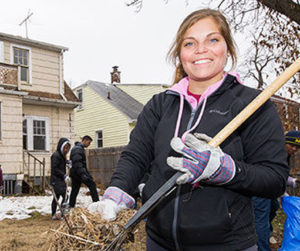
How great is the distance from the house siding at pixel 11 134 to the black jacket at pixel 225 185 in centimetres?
1333

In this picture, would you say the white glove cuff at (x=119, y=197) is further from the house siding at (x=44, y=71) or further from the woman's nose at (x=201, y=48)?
the house siding at (x=44, y=71)

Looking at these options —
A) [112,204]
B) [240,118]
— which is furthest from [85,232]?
[240,118]

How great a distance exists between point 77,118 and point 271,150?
2443 centimetres

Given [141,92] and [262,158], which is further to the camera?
[141,92]

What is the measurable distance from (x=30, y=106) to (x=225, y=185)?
49.7 feet

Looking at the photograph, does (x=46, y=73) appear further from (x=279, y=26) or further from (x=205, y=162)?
(x=205, y=162)

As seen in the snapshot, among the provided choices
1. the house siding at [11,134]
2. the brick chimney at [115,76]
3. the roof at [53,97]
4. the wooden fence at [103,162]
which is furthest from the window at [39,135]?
the brick chimney at [115,76]

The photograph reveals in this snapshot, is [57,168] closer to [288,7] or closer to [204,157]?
[288,7]

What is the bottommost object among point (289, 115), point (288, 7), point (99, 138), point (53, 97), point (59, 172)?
point (59, 172)

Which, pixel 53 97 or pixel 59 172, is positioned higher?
pixel 53 97

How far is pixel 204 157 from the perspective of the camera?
1.44m

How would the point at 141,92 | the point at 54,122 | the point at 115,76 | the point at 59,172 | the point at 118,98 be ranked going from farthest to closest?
the point at 115,76 → the point at 141,92 → the point at 118,98 → the point at 54,122 → the point at 59,172

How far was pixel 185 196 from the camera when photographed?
1.56 metres

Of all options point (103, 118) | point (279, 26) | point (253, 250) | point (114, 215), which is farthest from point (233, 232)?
point (103, 118)
